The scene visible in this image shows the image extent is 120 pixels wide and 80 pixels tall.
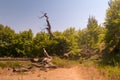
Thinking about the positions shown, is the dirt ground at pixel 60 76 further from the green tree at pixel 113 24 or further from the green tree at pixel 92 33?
the green tree at pixel 92 33

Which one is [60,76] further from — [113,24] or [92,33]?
[92,33]

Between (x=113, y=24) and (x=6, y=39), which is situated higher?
(x=6, y=39)

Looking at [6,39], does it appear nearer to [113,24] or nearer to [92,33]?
[92,33]

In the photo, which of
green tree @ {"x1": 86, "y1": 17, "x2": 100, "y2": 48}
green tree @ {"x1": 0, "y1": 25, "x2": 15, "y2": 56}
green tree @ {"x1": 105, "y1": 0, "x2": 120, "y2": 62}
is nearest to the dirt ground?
green tree @ {"x1": 105, "y1": 0, "x2": 120, "y2": 62}

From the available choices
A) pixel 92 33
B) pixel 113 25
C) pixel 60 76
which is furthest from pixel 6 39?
pixel 60 76

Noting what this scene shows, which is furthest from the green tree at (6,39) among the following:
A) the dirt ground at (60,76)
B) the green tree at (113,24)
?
the green tree at (113,24)

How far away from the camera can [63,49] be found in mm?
39906

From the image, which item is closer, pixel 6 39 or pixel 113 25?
pixel 113 25

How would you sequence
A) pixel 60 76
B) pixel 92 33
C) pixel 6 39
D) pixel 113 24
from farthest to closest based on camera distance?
pixel 92 33 < pixel 6 39 < pixel 113 24 < pixel 60 76

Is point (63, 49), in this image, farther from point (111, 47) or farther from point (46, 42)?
point (111, 47)

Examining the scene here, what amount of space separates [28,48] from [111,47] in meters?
14.5

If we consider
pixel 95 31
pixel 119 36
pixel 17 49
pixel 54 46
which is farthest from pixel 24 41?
pixel 119 36

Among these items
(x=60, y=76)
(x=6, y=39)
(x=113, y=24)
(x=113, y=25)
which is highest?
(x=6, y=39)

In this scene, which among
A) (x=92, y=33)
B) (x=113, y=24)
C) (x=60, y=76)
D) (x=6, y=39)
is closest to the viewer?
(x=60, y=76)
